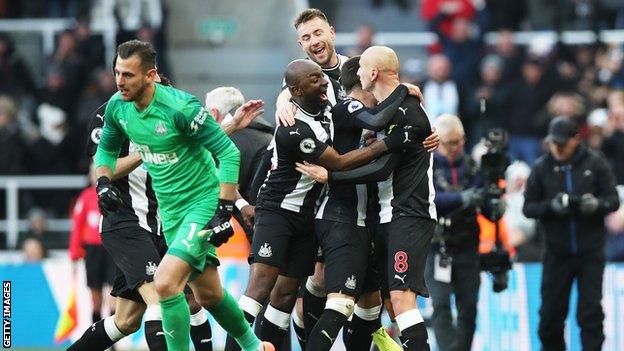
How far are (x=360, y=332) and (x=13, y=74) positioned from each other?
11727 mm

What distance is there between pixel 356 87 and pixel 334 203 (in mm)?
936

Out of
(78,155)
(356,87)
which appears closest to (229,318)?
(356,87)

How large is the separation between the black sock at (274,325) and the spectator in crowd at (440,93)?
8393 mm

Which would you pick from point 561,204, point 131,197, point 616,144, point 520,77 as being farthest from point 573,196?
point 520,77

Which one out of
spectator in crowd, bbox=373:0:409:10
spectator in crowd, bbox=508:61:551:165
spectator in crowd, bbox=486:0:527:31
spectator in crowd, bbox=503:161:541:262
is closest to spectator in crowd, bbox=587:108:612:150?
spectator in crowd, bbox=508:61:551:165

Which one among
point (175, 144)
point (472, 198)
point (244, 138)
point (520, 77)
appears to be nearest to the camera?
point (175, 144)

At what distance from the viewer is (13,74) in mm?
22125

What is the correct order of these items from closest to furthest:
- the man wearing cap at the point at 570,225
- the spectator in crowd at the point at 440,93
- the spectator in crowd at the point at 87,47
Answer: the man wearing cap at the point at 570,225, the spectator in crowd at the point at 440,93, the spectator in crowd at the point at 87,47

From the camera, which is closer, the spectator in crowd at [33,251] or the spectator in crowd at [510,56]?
the spectator in crowd at [33,251]

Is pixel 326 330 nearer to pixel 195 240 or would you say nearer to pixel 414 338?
pixel 414 338

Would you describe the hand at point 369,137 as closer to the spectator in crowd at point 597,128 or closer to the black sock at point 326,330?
the black sock at point 326,330

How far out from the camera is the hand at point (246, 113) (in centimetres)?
1172

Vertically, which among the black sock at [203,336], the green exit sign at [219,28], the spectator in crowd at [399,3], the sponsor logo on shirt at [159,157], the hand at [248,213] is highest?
the spectator in crowd at [399,3]

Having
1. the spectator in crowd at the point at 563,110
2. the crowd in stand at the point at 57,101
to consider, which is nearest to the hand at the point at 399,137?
the spectator in crowd at the point at 563,110
